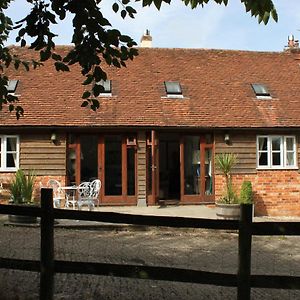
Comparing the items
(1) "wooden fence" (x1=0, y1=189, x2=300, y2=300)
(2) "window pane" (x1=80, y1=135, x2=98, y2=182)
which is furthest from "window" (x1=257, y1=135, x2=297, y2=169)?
(1) "wooden fence" (x1=0, y1=189, x2=300, y2=300)

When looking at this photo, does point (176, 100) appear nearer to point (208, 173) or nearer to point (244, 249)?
point (208, 173)

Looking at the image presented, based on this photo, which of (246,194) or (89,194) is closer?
(89,194)

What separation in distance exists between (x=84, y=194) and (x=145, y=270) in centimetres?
1026

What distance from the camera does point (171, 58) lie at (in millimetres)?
20234

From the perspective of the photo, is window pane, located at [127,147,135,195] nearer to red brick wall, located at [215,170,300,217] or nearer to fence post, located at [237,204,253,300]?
red brick wall, located at [215,170,300,217]

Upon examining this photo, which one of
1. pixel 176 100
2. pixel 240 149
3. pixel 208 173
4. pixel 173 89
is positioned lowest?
pixel 208 173

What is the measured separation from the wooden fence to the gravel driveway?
809 millimetres

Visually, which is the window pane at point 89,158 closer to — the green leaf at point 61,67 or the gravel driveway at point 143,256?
the gravel driveway at point 143,256

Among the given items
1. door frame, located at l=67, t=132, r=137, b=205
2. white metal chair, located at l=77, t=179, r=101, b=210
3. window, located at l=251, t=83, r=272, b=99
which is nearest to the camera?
white metal chair, located at l=77, t=179, r=101, b=210

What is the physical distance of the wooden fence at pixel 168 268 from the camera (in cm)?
442

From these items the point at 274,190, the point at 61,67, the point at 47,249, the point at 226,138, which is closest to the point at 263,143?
the point at 226,138

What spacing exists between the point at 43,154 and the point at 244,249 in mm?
12424

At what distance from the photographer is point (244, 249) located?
14.6ft

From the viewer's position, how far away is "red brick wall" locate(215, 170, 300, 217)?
16.8 m
